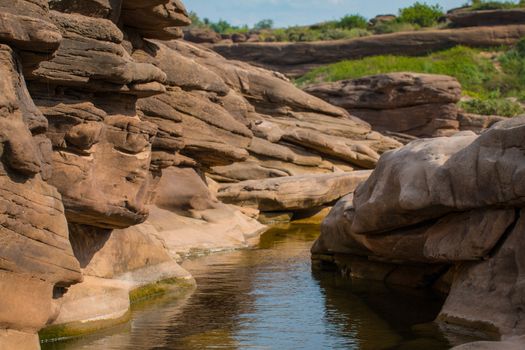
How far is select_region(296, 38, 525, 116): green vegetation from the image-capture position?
60.8 m

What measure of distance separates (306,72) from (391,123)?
19.9m

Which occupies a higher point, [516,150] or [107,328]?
[516,150]

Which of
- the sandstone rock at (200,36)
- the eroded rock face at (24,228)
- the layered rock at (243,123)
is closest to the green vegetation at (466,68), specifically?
the sandstone rock at (200,36)

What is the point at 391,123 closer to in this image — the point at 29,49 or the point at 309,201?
the point at 309,201

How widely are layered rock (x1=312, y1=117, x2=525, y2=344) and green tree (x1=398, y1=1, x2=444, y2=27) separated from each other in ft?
202

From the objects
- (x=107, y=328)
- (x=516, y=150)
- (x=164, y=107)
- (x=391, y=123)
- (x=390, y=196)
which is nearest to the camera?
(x=516, y=150)

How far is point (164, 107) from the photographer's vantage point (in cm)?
2309

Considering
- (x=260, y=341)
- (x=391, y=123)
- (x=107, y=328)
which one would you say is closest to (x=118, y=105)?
(x=107, y=328)

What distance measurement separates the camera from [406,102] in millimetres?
48688

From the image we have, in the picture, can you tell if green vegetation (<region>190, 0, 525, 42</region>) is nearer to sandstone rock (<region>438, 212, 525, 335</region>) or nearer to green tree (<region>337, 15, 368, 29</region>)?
green tree (<region>337, 15, 368, 29</region>)

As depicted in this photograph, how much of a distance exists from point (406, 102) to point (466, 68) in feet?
50.8

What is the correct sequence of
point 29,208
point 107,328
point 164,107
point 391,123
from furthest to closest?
point 391,123, point 164,107, point 107,328, point 29,208

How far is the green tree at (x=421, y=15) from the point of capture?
77.5m

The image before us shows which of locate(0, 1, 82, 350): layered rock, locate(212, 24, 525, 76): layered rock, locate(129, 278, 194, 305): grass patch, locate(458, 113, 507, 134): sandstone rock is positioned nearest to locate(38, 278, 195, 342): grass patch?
locate(129, 278, 194, 305): grass patch
